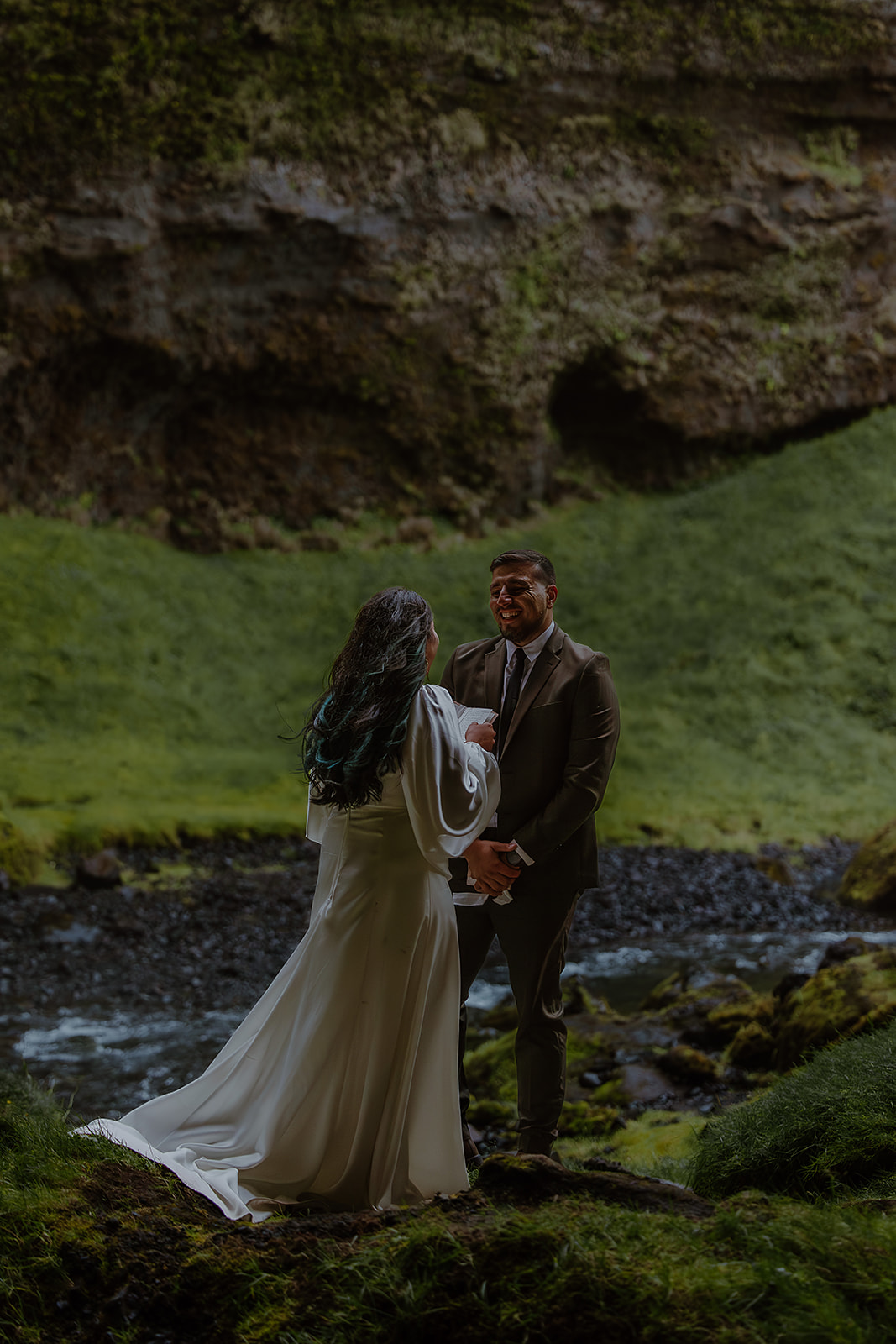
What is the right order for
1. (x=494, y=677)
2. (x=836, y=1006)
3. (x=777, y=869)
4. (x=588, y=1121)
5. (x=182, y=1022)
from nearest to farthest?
1. (x=494, y=677)
2. (x=836, y=1006)
3. (x=588, y=1121)
4. (x=182, y=1022)
5. (x=777, y=869)

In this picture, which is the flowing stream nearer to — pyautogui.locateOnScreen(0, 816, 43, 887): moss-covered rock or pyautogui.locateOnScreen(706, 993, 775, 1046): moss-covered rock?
pyautogui.locateOnScreen(706, 993, 775, 1046): moss-covered rock

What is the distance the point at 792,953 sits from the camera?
1167 centimetres

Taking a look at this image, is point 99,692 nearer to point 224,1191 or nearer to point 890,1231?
point 224,1191

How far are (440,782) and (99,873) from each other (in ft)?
32.5

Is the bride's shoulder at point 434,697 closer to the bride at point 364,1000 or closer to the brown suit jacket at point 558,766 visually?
the bride at point 364,1000

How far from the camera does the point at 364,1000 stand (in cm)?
434

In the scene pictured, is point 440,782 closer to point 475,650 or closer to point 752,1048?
point 475,650

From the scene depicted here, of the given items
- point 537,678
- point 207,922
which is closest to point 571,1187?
point 537,678

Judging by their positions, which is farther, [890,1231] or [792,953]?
[792,953]

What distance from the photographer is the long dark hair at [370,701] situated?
4.18 m

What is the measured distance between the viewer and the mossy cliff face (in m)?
22.8

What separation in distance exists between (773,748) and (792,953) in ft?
29.9

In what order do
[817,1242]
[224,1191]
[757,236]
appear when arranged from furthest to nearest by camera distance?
[757,236] < [224,1191] < [817,1242]

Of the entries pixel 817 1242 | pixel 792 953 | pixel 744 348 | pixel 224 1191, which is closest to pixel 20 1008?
pixel 224 1191
